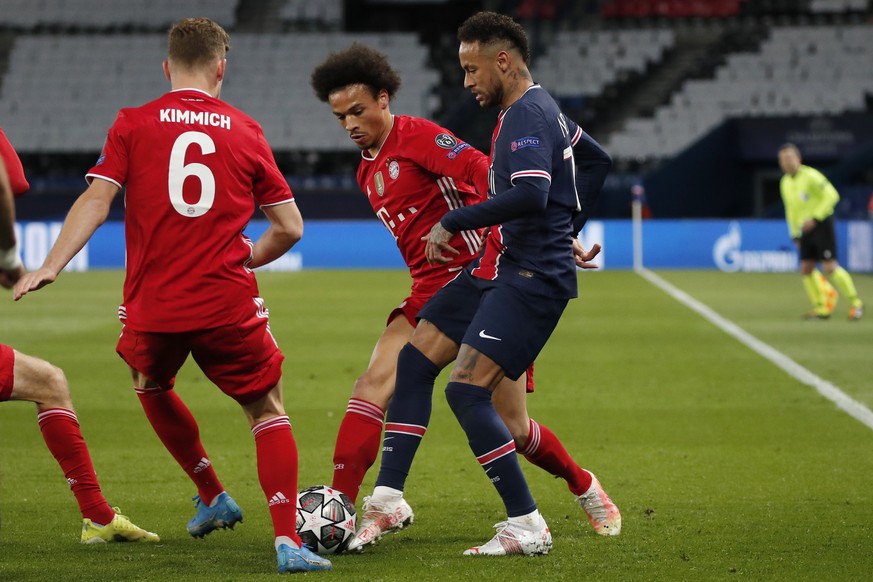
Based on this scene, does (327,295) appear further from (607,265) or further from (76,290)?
(607,265)

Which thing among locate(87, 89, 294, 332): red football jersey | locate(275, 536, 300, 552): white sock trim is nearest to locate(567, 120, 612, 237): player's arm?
locate(87, 89, 294, 332): red football jersey

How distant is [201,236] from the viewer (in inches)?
182

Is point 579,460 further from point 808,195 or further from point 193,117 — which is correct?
point 808,195

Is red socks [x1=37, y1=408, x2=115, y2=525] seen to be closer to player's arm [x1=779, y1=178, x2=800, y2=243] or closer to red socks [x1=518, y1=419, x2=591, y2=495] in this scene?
red socks [x1=518, y1=419, x2=591, y2=495]

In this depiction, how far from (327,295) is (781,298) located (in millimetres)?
7038

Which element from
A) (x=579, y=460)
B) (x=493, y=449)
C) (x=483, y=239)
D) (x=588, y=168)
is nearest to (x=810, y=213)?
(x=579, y=460)

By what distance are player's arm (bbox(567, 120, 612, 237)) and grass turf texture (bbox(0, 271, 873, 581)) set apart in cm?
144

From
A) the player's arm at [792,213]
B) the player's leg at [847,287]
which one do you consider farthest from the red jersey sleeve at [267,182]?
the player's arm at [792,213]

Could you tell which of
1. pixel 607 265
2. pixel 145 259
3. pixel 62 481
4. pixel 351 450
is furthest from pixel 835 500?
pixel 607 265

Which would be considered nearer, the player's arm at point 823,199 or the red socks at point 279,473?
the red socks at point 279,473

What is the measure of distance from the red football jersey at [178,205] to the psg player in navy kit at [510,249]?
0.80 m

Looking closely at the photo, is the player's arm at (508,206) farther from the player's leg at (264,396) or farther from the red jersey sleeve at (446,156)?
the player's leg at (264,396)

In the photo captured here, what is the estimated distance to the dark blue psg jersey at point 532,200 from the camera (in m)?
4.76

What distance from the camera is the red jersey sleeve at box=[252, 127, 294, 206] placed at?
475 cm
